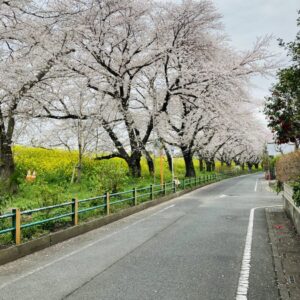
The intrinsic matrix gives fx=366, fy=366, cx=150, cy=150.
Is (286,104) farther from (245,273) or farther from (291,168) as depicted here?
(245,273)

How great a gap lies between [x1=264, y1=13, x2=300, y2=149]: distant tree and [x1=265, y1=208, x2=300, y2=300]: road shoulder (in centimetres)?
318

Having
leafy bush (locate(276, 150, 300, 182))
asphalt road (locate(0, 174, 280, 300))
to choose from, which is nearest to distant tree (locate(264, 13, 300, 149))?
leafy bush (locate(276, 150, 300, 182))

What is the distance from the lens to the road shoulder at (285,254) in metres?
5.62

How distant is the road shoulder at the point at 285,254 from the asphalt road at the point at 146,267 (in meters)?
0.15

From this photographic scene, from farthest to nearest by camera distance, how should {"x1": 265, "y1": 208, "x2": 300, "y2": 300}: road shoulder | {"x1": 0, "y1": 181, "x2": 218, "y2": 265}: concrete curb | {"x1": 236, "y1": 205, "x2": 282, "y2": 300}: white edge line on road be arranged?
{"x1": 0, "y1": 181, "x2": 218, "y2": 265}: concrete curb → {"x1": 265, "y1": 208, "x2": 300, "y2": 300}: road shoulder → {"x1": 236, "y1": 205, "x2": 282, "y2": 300}: white edge line on road

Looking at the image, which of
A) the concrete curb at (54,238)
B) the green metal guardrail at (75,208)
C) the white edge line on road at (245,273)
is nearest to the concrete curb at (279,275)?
the white edge line on road at (245,273)

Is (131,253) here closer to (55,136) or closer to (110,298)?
(110,298)

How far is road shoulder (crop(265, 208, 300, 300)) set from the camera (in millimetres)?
5621

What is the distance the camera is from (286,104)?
Answer: 12.5 m

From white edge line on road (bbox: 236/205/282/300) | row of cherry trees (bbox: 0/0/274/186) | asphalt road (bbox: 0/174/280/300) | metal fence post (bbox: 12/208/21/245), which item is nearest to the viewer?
white edge line on road (bbox: 236/205/282/300)

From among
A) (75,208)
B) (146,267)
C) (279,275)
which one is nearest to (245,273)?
(279,275)

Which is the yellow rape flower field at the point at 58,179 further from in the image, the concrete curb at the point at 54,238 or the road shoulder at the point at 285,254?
the road shoulder at the point at 285,254

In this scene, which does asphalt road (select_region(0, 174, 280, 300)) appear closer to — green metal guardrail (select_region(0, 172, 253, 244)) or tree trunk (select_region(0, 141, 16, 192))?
green metal guardrail (select_region(0, 172, 253, 244))

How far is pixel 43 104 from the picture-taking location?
70.9 feet
